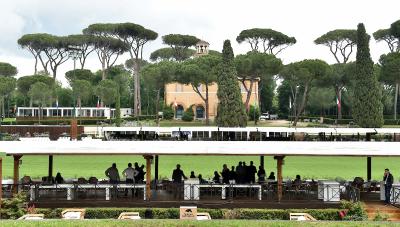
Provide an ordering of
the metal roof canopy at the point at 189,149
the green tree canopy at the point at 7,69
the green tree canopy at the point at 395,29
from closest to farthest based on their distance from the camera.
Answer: the metal roof canopy at the point at 189,149 → the green tree canopy at the point at 395,29 → the green tree canopy at the point at 7,69

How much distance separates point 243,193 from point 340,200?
10.1 feet

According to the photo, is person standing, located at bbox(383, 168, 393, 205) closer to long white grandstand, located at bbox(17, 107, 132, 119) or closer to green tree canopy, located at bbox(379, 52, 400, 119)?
green tree canopy, located at bbox(379, 52, 400, 119)

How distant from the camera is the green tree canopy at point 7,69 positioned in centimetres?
9712

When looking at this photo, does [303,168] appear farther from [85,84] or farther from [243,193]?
[85,84]

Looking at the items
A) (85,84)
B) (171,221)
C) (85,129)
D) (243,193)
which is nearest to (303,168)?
(243,193)

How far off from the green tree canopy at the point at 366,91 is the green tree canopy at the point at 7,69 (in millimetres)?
62480

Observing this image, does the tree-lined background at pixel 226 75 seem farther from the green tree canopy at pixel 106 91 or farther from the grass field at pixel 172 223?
the grass field at pixel 172 223

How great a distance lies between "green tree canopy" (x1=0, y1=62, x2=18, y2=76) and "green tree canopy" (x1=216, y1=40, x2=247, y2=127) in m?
50.5

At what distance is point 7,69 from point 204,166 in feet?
233

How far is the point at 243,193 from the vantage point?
18.5m

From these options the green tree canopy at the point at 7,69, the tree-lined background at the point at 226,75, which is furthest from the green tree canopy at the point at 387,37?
the green tree canopy at the point at 7,69

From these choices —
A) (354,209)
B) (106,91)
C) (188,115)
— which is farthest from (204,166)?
(106,91)

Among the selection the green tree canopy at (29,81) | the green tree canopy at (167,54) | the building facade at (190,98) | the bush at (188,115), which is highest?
the green tree canopy at (167,54)

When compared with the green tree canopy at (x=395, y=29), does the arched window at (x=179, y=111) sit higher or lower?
lower
